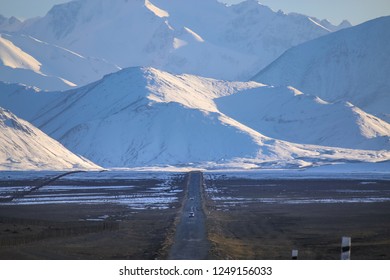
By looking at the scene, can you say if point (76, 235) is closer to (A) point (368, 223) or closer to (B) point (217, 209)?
(A) point (368, 223)

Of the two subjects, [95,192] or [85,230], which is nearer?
[85,230]

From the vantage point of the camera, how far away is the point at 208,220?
75.7 m

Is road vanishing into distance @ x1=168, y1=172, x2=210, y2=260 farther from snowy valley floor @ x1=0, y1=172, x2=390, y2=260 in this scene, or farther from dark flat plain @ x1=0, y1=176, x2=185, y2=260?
dark flat plain @ x1=0, y1=176, x2=185, y2=260

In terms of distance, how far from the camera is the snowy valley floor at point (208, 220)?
50.0m

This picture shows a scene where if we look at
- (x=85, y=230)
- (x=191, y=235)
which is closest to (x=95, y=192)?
(x=85, y=230)

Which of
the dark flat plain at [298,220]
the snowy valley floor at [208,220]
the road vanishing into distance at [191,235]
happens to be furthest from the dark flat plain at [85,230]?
the dark flat plain at [298,220]

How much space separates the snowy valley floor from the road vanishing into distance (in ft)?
2.19

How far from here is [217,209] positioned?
94188 mm

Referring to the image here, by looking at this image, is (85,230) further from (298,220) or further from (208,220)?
(298,220)

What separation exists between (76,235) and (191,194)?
60371 millimetres

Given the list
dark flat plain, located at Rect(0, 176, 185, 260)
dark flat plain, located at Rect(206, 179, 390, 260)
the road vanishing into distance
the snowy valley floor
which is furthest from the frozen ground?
dark flat plain, located at Rect(206, 179, 390, 260)

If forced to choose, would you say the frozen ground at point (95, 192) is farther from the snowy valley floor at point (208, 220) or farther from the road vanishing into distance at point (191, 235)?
the road vanishing into distance at point (191, 235)

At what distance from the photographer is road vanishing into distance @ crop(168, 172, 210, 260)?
42.9 m

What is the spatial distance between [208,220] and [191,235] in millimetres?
16838
